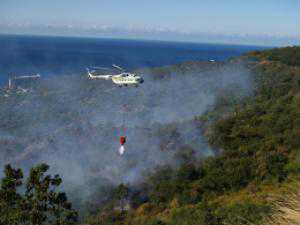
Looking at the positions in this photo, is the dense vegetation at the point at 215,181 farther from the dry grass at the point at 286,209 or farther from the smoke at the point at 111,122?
the dry grass at the point at 286,209

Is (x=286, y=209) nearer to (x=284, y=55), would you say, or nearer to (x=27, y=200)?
(x=27, y=200)

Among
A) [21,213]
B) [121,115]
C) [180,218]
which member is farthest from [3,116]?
[21,213]

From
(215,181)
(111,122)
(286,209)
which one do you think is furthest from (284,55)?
(286,209)

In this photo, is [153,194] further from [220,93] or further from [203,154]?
[220,93]

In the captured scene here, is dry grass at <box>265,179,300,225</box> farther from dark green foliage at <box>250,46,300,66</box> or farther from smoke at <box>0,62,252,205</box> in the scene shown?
dark green foliage at <box>250,46,300,66</box>

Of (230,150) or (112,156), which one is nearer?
(230,150)

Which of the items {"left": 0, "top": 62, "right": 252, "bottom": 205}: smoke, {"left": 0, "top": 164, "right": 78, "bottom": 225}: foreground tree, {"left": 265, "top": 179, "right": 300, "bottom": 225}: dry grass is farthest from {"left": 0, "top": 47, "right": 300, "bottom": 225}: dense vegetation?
{"left": 265, "top": 179, "right": 300, "bottom": 225}: dry grass

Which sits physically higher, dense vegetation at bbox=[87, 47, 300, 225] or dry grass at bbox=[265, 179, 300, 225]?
dry grass at bbox=[265, 179, 300, 225]

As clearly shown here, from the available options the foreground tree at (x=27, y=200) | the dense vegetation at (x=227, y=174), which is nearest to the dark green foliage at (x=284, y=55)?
the dense vegetation at (x=227, y=174)
